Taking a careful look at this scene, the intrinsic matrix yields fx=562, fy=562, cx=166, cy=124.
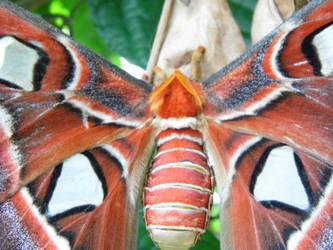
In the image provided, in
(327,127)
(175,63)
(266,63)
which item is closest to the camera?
(327,127)

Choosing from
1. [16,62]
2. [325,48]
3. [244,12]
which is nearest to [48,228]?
[16,62]

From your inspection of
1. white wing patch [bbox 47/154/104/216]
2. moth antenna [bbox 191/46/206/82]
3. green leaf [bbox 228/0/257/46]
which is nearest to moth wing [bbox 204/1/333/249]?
moth antenna [bbox 191/46/206/82]

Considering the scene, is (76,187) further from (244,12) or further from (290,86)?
(244,12)

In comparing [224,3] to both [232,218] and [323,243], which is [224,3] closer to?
[232,218]

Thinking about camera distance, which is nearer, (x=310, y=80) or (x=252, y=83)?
(x=310, y=80)

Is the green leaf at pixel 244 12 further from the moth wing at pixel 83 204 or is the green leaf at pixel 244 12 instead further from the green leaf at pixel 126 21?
the moth wing at pixel 83 204

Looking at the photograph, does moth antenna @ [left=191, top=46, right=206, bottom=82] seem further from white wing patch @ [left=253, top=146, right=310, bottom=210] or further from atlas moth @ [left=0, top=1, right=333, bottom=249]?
white wing patch @ [left=253, top=146, right=310, bottom=210]

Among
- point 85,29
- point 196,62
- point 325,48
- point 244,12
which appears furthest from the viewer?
point 85,29

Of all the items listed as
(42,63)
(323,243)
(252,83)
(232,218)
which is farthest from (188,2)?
(323,243)
